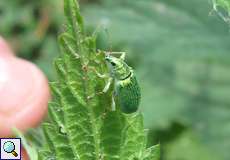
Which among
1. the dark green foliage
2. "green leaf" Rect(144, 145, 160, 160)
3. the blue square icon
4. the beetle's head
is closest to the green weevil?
the beetle's head

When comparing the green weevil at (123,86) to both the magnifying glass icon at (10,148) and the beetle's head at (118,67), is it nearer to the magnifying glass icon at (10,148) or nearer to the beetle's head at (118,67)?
the beetle's head at (118,67)

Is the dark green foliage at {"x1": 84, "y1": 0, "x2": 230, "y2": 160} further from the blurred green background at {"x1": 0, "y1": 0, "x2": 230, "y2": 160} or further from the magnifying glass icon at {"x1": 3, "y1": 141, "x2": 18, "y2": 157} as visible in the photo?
the magnifying glass icon at {"x1": 3, "y1": 141, "x2": 18, "y2": 157}

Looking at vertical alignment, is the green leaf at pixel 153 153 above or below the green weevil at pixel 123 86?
below

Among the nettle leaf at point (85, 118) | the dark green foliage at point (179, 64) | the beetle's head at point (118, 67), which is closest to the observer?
the nettle leaf at point (85, 118)

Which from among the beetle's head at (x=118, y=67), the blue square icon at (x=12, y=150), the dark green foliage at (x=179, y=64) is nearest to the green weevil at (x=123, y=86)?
the beetle's head at (x=118, y=67)

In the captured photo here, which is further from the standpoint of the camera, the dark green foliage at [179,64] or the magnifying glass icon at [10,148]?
the dark green foliage at [179,64]

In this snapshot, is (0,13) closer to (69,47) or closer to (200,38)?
(200,38)

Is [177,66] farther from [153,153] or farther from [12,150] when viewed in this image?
[153,153]
